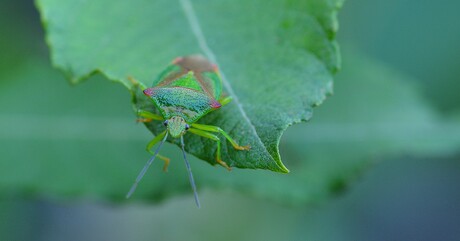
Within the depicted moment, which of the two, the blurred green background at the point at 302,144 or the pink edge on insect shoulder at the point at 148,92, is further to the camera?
the blurred green background at the point at 302,144

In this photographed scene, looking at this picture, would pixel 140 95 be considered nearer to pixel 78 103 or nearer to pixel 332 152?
pixel 78 103

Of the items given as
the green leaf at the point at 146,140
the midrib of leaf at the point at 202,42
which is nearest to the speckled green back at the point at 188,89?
the midrib of leaf at the point at 202,42

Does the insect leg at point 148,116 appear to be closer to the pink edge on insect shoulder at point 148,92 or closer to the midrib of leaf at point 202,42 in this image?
the pink edge on insect shoulder at point 148,92

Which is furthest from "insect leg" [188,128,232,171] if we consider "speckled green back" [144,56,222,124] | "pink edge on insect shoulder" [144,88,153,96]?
"pink edge on insect shoulder" [144,88,153,96]

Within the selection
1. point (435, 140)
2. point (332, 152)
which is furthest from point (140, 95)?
point (435, 140)

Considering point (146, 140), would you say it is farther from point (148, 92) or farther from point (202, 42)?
point (202, 42)

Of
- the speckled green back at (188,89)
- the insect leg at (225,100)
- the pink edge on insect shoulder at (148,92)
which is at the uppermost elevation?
the speckled green back at (188,89)

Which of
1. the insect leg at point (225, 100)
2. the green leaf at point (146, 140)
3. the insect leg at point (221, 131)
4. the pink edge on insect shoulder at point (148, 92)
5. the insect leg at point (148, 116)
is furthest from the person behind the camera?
the green leaf at point (146, 140)
